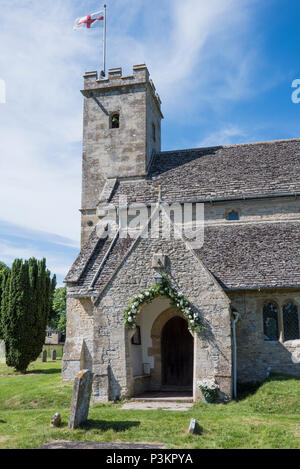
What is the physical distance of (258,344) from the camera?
49.0 feet

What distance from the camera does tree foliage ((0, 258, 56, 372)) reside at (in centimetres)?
2273

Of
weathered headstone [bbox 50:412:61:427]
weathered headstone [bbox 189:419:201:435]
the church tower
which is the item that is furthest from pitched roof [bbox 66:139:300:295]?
weathered headstone [bbox 189:419:201:435]

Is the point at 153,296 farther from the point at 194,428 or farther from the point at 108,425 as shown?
the point at 194,428

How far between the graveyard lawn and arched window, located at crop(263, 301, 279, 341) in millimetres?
1706

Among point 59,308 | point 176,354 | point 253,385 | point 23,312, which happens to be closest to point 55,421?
point 253,385

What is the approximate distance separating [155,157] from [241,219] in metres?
7.37

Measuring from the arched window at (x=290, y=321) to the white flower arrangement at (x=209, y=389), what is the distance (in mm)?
3974

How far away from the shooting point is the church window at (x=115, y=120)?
24.0 meters

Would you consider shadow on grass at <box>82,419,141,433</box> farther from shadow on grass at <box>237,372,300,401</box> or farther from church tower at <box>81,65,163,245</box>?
church tower at <box>81,65,163,245</box>

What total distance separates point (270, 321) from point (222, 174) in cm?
818

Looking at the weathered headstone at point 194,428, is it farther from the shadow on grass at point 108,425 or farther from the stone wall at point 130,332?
the stone wall at point 130,332

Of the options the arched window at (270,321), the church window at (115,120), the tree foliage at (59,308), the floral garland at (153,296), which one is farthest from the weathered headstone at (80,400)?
the tree foliage at (59,308)

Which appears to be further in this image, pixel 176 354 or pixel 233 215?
pixel 233 215
